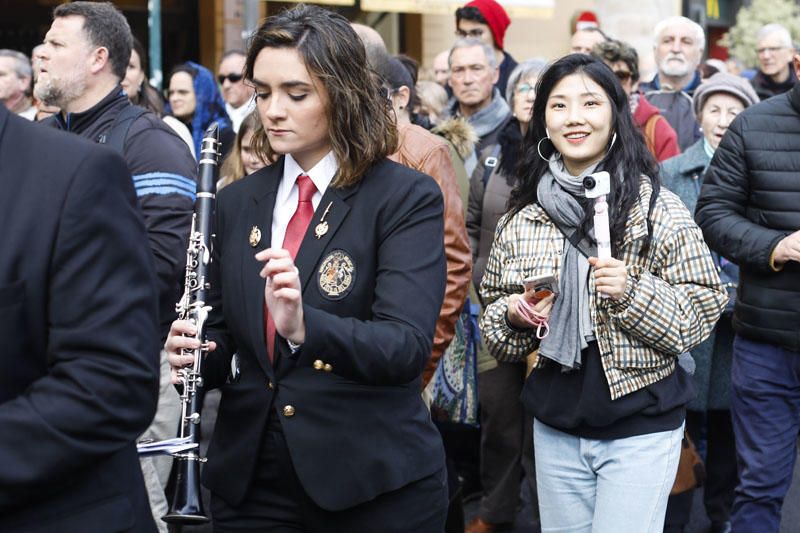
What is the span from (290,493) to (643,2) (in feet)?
47.4

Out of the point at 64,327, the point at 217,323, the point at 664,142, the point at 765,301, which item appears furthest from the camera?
the point at 664,142

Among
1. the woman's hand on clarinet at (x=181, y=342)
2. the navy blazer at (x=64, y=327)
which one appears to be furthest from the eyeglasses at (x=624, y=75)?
the navy blazer at (x=64, y=327)

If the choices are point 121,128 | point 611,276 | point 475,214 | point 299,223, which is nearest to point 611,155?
point 611,276

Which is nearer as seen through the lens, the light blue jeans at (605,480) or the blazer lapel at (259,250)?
the blazer lapel at (259,250)

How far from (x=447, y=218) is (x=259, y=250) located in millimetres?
1594

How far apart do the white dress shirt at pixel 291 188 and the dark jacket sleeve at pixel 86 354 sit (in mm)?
1041

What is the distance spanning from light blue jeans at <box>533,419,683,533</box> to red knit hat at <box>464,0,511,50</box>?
4.85 meters

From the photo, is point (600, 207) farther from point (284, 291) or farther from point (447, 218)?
point (284, 291)

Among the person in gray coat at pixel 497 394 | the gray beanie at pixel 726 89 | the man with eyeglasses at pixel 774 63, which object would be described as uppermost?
the man with eyeglasses at pixel 774 63

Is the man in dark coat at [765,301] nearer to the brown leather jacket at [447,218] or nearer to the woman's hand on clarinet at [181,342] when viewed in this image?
the brown leather jacket at [447,218]

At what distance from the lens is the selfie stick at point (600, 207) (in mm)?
3663

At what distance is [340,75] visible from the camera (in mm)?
3113

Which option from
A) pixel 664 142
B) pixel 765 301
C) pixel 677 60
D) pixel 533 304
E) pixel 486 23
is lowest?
pixel 765 301

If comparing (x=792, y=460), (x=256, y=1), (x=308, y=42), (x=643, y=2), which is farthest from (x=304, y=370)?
(x=643, y=2)
